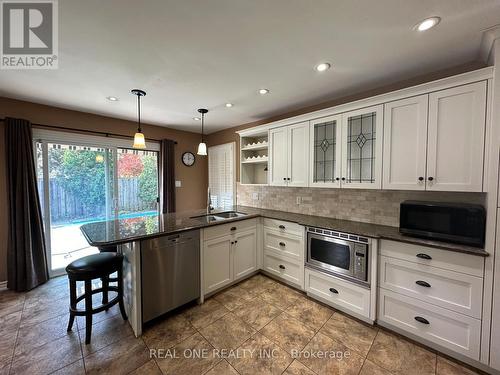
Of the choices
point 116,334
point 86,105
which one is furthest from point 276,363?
point 86,105

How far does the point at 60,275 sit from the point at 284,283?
134 inches

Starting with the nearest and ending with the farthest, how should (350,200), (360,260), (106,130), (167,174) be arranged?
1. (360,260)
2. (350,200)
3. (106,130)
4. (167,174)

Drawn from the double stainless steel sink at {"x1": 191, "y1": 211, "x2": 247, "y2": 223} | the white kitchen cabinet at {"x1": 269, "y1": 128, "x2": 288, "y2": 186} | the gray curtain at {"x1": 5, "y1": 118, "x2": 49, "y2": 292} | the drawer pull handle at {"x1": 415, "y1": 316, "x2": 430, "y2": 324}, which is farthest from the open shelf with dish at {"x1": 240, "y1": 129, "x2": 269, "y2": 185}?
the gray curtain at {"x1": 5, "y1": 118, "x2": 49, "y2": 292}

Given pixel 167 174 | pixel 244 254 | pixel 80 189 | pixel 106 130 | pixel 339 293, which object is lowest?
pixel 339 293

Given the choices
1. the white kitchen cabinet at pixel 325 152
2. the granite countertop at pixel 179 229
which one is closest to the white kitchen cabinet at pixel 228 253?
the granite countertop at pixel 179 229

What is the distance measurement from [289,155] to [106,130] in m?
3.05

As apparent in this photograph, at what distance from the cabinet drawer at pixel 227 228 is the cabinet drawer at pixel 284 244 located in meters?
0.29

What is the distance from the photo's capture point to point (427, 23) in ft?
4.54

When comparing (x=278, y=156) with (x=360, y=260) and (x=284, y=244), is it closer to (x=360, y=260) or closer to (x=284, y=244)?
(x=284, y=244)

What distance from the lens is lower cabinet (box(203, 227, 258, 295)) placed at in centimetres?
249

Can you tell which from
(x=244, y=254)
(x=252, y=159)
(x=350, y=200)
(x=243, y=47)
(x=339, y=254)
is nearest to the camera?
(x=243, y=47)

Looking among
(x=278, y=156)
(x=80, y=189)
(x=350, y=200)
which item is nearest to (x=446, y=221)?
(x=350, y=200)

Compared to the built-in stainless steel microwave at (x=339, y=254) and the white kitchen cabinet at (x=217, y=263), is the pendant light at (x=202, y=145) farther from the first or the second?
the built-in stainless steel microwave at (x=339, y=254)

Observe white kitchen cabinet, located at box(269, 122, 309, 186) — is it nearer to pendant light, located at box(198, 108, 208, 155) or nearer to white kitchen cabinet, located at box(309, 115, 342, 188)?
white kitchen cabinet, located at box(309, 115, 342, 188)
